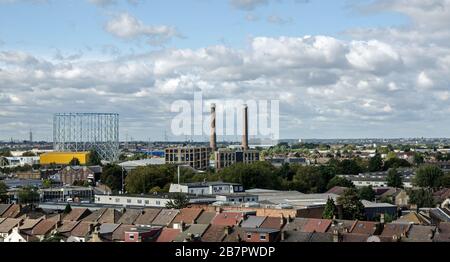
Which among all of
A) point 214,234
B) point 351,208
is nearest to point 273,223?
point 214,234

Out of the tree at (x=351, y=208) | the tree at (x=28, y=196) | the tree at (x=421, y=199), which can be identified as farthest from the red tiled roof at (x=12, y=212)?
the tree at (x=421, y=199)

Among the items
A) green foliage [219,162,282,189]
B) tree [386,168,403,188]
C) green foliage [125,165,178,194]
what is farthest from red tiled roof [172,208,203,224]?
tree [386,168,403,188]

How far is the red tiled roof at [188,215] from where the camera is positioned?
28792mm

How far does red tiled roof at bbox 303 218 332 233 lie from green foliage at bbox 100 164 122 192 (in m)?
36.4

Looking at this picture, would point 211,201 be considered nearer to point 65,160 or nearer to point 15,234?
point 15,234

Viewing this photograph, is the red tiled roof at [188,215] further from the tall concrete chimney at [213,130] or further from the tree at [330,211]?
the tall concrete chimney at [213,130]

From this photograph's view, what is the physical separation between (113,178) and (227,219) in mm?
35619

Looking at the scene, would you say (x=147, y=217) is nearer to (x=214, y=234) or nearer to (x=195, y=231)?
(x=195, y=231)

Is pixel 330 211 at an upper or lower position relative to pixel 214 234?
upper

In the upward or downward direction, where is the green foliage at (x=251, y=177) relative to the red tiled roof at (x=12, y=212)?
upward

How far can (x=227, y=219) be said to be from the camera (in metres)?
28.3

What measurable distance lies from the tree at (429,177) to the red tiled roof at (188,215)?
31.1 m
